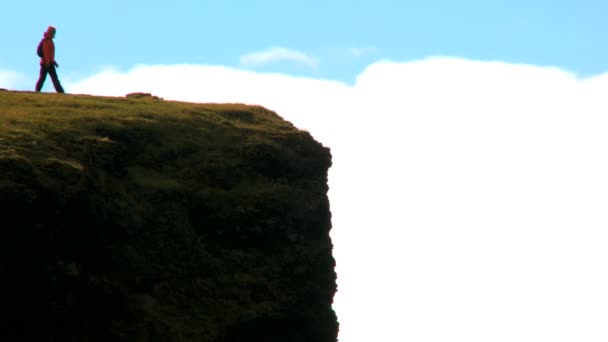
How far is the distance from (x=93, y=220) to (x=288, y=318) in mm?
4305

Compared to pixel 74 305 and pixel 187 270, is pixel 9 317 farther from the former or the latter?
pixel 187 270

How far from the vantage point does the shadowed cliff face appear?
23.2 meters

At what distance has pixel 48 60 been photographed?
3288 cm

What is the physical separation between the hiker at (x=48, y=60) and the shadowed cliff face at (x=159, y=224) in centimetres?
380

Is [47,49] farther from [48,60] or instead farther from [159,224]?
[159,224]

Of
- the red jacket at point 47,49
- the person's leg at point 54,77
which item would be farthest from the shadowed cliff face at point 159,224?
the red jacket at point 47,49

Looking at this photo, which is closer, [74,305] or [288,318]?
[74,305]

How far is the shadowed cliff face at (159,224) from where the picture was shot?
76.2 ft

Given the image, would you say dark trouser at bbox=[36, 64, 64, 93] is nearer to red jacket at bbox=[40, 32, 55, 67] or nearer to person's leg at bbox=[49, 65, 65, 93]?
person's leg at bbox=[49, 65, 65, 93]

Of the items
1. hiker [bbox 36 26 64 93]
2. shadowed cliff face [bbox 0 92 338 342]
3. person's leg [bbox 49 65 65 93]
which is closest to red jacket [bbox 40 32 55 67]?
hiker [bbox 36 26 64 93]

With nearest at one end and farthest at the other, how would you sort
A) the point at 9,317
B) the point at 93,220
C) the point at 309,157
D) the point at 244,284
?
1. the point at 9,317
2. the point at 93,220
3. the point at 244,284
4. the point at 309,157

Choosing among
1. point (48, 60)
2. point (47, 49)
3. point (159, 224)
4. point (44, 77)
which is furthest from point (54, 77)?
point (159, 224)

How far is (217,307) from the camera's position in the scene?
25.4 meters

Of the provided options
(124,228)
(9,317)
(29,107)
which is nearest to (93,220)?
(124,228)
